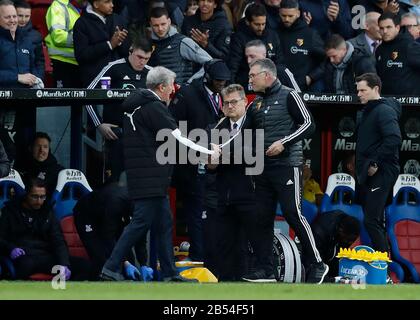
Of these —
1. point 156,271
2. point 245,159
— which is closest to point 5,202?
point 156,271

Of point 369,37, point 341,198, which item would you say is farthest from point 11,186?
point 369,37

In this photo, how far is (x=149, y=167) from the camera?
44.2 feet

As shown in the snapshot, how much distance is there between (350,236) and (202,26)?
9.21 ft

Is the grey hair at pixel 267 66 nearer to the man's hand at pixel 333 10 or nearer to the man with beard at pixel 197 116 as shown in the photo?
the man with beard at pixel 197 116

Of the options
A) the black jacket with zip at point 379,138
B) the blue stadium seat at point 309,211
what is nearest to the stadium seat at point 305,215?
the blue stadium seat at point 309,211

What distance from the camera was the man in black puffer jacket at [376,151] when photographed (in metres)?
14.7

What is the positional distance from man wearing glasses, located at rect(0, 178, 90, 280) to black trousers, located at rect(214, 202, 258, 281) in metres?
1.54

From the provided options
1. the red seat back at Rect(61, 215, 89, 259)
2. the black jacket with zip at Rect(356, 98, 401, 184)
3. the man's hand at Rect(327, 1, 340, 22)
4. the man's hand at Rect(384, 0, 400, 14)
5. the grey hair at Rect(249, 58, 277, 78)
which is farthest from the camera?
the man's hand at Rect(384, 0, 400, 14)

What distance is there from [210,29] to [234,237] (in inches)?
117

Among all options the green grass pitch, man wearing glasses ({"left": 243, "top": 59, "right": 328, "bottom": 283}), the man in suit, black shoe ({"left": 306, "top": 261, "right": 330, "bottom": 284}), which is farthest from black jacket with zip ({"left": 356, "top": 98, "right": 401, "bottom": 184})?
the man in suit

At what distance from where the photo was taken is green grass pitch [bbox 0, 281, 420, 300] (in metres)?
12.1

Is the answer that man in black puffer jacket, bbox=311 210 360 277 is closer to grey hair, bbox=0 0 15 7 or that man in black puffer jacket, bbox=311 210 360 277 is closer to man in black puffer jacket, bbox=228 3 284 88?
man in black puffer jacket, bbox=228 3 284 88

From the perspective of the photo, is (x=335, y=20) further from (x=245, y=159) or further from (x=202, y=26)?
(x=245, y=159)

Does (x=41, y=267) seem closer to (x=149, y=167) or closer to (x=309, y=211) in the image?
(x=149, y=167)
